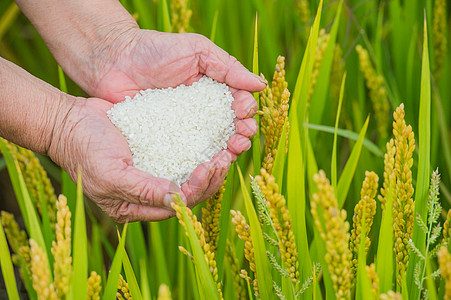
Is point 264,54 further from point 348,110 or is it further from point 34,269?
point 34,269

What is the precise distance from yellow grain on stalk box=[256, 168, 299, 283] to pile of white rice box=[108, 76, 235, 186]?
1.42 ft

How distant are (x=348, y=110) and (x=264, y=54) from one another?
1.13 ft

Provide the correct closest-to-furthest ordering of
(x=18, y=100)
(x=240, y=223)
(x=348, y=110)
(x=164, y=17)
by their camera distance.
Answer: (x=240, y=223)
(x=18, y=100)
(x=164, y=17)
(x=348, y=110)

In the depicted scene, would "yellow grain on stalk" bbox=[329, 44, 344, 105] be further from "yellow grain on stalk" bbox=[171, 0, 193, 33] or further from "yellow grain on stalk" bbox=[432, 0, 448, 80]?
"yellow grain on stalk" bbox=[171, 0, 193, 33]

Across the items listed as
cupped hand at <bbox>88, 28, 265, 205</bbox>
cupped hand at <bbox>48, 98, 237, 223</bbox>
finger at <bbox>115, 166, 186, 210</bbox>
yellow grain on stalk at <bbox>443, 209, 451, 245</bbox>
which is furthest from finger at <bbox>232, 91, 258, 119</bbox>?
yellow grain on stalk at <bbox>443, 209, 451, 245</bbox>

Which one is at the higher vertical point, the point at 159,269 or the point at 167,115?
the point at 167,115

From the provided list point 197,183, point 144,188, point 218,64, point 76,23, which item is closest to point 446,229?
point 197,183

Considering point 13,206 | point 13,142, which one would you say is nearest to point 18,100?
point 13,142

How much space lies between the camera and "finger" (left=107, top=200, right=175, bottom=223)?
1067 mm

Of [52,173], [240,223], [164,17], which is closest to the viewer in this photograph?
[240,223]

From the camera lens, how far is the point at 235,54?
1699mm

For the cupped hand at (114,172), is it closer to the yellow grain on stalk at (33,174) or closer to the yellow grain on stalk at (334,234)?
the yellow grain on stalk at (33,174)

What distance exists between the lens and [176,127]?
119 cm

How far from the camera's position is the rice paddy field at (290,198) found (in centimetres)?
73
